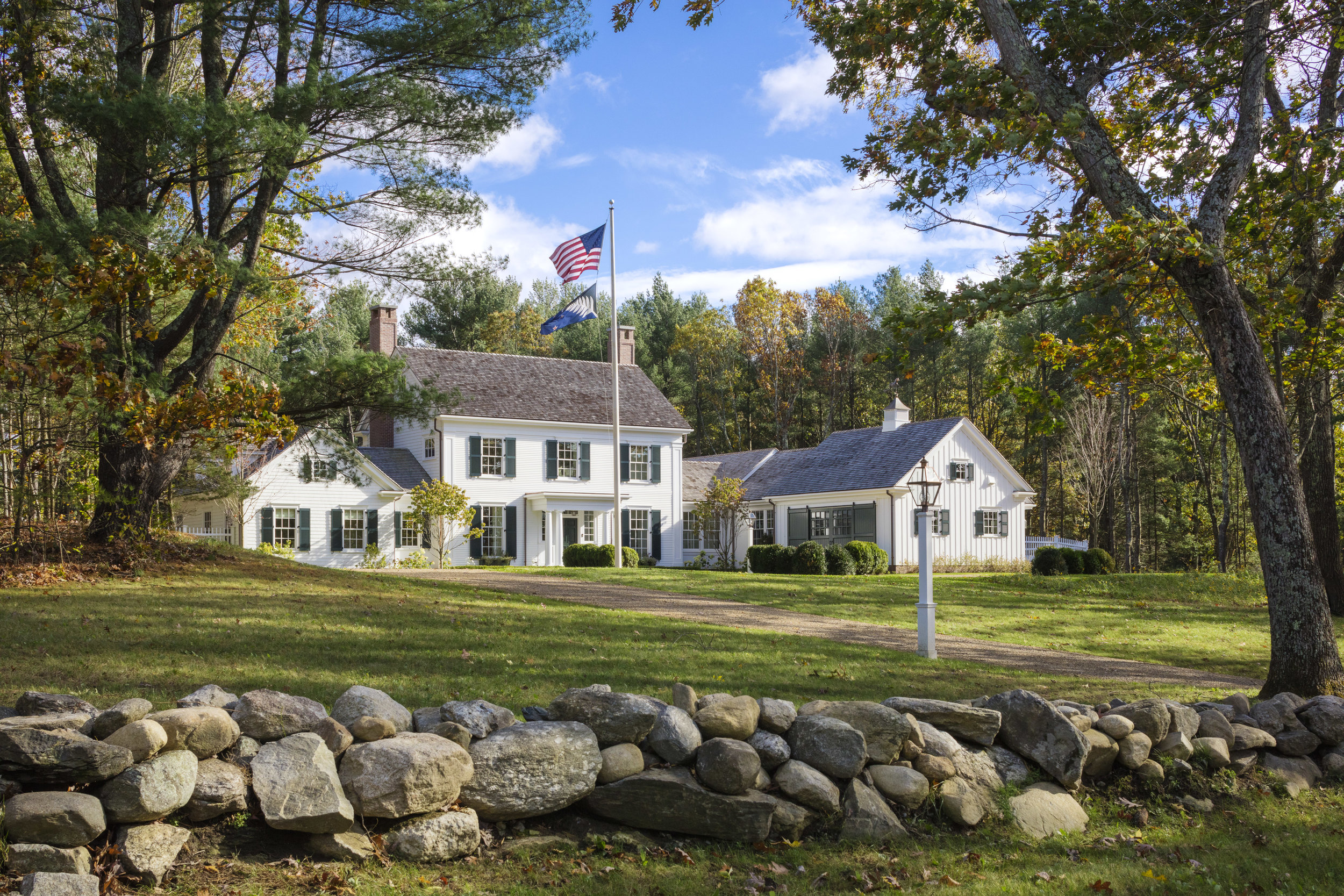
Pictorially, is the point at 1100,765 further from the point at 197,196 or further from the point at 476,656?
the point at 197,196

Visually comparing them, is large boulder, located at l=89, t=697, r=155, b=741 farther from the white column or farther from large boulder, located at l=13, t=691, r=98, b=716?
the white column

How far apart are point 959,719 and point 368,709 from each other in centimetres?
357

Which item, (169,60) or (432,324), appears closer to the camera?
(169,60)

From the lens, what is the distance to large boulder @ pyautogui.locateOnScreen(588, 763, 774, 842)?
5223mm

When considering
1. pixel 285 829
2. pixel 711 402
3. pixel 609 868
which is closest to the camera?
pixel 285 829

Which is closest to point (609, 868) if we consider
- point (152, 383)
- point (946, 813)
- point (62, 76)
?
point (946, 813)

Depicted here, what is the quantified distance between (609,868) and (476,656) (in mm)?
4092

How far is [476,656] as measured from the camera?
8.69 m

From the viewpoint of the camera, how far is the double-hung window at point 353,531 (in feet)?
92.2

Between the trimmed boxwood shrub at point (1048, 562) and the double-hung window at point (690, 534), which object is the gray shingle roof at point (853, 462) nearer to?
the double-hung window at point (690, 534)

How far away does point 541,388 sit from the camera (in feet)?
106

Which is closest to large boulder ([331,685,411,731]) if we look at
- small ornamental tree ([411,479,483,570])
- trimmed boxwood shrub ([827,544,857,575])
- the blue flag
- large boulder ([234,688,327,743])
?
large boulder ([234,688,327,743])

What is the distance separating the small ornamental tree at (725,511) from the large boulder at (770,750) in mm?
23868

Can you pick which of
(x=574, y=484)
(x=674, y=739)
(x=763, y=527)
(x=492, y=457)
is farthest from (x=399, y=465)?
(x=674, y=739)
